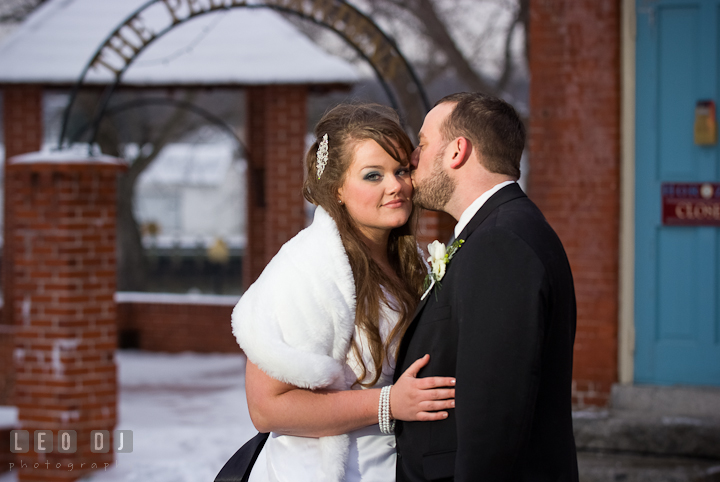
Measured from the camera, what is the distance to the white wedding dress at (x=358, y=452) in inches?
88.7

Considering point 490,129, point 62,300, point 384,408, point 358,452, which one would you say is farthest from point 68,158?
point 490,129

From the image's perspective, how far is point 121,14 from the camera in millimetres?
9867

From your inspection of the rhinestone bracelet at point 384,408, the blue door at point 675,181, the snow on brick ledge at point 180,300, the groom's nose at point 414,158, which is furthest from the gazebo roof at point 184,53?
the rhinestone bracelet at point 384,408

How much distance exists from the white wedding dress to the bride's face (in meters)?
0.31

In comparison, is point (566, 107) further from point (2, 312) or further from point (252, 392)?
point (2, 312)

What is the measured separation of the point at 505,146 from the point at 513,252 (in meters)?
0.38

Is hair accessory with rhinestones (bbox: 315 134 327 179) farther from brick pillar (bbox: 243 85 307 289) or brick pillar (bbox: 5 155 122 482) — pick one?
brick pillar (bbox: 243 85 307 289)

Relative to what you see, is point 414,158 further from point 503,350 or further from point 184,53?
point 184,53

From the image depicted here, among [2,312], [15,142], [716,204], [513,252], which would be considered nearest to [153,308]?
[2,312]

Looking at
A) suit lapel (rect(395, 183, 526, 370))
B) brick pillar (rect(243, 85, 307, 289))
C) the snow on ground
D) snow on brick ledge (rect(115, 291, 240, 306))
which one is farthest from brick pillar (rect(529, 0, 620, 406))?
snow on brick ledge (rect(115, 291, 240, 306))

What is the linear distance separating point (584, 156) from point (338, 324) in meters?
3.75

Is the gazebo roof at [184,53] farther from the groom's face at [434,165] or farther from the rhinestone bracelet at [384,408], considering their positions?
the rhinestone bracelet at [384,408]

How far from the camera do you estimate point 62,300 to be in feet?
16.9

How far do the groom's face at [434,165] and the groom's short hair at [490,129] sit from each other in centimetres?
3
